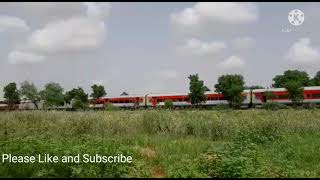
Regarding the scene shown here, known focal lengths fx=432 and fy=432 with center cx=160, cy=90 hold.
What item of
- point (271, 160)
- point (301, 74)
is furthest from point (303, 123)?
point (301, 74)

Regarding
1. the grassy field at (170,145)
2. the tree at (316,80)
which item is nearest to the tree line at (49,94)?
the tree at (316,80)

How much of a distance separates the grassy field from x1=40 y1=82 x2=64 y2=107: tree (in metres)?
52.4

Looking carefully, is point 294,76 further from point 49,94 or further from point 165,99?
point 49,94

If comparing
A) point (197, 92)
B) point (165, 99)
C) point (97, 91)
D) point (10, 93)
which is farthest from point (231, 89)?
point (10, 93)

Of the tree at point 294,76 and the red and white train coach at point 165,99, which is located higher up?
the tree at point 294,76

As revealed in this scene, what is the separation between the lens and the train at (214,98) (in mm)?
41688

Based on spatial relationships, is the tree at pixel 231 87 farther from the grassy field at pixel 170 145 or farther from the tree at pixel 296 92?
the grassy field at pixel 170 145

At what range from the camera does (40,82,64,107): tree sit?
68.1 metres

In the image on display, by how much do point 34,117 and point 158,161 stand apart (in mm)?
8802

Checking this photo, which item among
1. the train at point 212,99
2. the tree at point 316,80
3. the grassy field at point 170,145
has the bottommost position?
the grassy field at point 170,145

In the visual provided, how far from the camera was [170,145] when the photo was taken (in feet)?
34.4

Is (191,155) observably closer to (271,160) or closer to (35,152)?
(271,160)

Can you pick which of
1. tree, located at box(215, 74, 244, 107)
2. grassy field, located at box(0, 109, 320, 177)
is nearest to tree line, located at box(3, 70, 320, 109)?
tree, located at box(215, 74, 244, 107)

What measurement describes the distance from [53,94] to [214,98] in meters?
32.5
